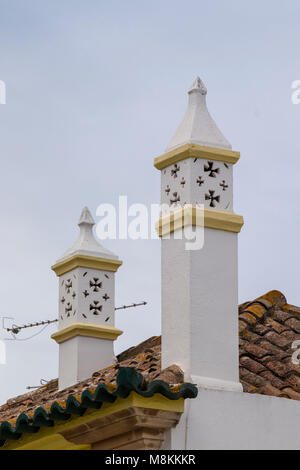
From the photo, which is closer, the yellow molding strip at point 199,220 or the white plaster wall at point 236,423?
the white plaster wall at point 236,423

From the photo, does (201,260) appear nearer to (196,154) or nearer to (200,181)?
(200,181)

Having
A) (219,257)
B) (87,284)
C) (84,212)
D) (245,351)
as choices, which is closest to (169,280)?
(219,257)

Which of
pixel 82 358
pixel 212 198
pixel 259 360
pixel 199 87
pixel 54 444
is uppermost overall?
pixel 199 87

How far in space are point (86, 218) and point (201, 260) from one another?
13.9ft

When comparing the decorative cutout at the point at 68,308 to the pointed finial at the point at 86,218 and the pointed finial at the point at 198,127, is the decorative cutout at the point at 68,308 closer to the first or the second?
the pointed finial at the point at 86,218

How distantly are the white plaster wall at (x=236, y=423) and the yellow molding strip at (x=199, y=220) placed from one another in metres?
1.46

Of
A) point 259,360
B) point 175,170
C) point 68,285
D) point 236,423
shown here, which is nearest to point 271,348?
point 259,360

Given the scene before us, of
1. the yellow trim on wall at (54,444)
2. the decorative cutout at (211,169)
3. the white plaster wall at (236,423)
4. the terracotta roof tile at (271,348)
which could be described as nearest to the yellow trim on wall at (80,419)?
the yellow trim on wall at (54,444)

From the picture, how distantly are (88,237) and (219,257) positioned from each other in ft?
11.9

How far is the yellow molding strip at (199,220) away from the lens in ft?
33.4

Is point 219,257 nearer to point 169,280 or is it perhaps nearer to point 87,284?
point 169,280

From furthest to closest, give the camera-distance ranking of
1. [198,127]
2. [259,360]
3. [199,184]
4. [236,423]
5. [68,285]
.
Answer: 1. [68,285]
2. [259,360]
3. [198,127]
4. [199,184]
5. [236,423]

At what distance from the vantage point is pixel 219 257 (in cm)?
1025

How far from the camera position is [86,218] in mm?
14188
